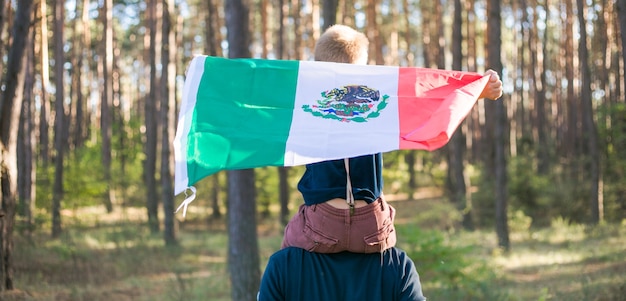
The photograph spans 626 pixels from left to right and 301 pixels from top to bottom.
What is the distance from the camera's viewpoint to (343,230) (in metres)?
2.70

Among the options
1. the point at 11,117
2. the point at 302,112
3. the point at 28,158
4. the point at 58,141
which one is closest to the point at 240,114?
the point at 302,112

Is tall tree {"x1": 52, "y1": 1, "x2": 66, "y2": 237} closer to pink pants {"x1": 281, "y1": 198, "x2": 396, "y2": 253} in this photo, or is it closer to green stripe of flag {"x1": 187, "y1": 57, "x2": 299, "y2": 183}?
green stripe of flag {"x1": 187, "y1": 57, "x2": 299, "y2": 183}

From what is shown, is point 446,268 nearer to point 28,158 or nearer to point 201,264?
point 201,264

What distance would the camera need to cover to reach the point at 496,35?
16141mm

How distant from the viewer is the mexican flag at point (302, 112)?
9.14 feet

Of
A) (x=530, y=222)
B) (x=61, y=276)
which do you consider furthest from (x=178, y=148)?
(x=530, y=222)

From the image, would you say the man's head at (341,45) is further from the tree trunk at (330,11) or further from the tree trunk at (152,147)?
the tree trunk at (152,147)

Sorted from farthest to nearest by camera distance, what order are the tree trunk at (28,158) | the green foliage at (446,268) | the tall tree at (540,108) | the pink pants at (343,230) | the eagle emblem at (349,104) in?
the tall tree at (540,108)
the tree trunk at (28,158)
the green foliage at (446,268)
the eagle emblem at (349,104)
the pink pants at (343,230)

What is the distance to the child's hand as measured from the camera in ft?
10.0

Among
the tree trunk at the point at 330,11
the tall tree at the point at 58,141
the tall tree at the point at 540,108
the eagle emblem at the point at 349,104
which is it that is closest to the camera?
the eagle emblem at the point at 349,104

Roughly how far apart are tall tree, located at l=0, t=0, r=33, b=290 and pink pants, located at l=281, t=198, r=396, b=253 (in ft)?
21.9

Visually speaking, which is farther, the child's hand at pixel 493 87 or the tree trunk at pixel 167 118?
the tree trunk at pixel 167 118

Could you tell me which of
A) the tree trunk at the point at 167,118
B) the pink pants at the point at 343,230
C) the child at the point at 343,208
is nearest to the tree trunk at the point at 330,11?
the tree trunk at the point at 167,118

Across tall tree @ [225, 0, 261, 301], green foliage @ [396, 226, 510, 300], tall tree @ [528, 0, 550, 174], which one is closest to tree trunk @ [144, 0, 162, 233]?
tall tree @ [225, 0, 261, 301]
